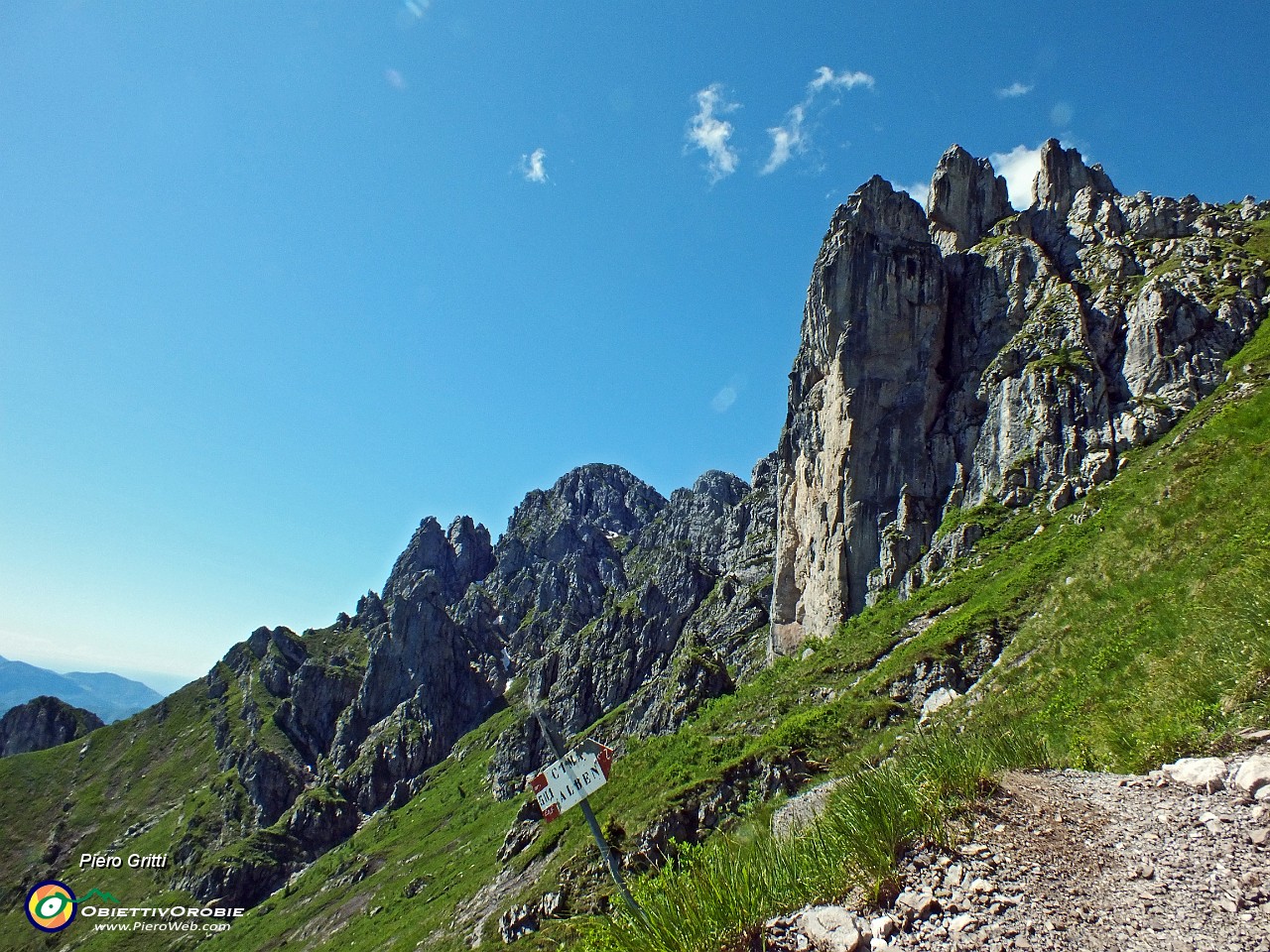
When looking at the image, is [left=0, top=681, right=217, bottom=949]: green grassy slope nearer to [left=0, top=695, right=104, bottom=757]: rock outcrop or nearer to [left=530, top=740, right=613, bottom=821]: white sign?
[left=0, top=695, right=104, bottom=757]: rock outcrop

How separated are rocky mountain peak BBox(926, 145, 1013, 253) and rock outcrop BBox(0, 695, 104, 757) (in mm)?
261594

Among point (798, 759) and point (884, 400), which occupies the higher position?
point (884, 400)

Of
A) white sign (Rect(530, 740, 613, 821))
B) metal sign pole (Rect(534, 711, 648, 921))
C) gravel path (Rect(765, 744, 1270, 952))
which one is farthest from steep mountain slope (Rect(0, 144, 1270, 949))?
white sign (Rect(530, 740, 613, 821))

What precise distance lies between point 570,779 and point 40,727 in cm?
26789

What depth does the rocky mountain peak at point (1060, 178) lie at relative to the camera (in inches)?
3275

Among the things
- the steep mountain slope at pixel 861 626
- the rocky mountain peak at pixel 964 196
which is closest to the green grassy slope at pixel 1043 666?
the steep mountain slope at pixel 861 626

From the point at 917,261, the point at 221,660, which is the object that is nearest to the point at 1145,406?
the point at 917,261

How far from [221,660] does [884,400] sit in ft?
669

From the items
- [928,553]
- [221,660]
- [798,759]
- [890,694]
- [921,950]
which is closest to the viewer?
[921,950]

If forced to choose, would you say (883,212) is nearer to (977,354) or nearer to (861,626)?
(977,354)

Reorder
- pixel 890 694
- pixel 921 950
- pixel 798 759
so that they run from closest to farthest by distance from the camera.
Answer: pixel 921 950, pixel 798 759, pixel 890 694

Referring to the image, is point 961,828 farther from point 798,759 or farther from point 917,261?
point 917,261

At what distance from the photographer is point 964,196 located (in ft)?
293

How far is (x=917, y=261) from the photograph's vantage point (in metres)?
74.6
